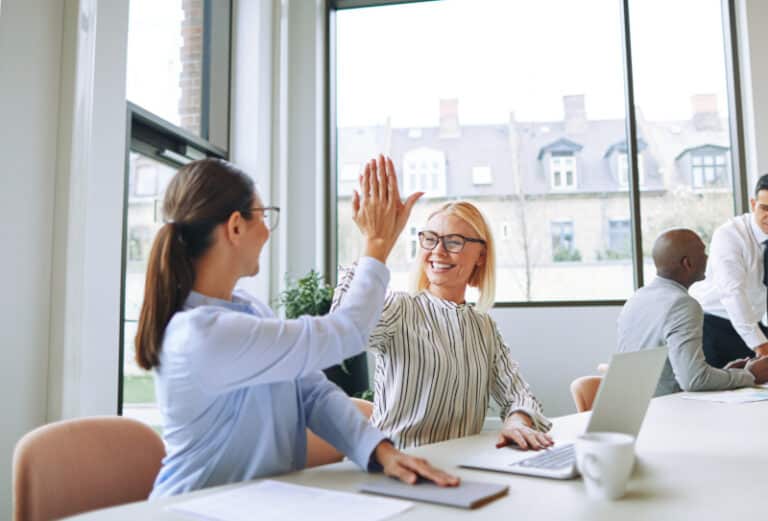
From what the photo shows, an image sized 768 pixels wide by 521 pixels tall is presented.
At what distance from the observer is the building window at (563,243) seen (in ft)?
14.5

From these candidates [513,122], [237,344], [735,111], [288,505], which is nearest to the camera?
[288,505]

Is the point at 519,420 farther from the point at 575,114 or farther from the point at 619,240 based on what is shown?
the point at 575,114

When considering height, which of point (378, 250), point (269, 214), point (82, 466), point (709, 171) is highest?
point (709, 171)

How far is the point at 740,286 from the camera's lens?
306cm

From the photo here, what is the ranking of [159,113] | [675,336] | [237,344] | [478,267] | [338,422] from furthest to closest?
[159,113]
[675,336]
[478,267]
[338,422]
[237,344]

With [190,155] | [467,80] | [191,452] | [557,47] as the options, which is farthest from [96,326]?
[557,47]

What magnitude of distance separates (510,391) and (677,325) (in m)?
0.84

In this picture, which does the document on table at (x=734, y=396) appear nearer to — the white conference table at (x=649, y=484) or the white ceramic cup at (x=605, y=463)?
the white conference table at (x=649, y=484)

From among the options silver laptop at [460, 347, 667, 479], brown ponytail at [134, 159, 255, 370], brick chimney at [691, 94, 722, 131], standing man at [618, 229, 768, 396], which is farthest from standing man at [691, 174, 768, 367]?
brown ponytail at [134, 159, 255, 370]

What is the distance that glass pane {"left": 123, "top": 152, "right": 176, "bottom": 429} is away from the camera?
297 centimetres

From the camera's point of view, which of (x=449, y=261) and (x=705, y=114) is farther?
(x=705, y=114)

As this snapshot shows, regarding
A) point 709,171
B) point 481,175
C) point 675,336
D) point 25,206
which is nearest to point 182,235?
point 25,206

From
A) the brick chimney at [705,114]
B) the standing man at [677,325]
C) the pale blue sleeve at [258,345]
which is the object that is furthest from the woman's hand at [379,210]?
the brick chimney at [705,114]

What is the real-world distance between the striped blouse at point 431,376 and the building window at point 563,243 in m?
2.74
